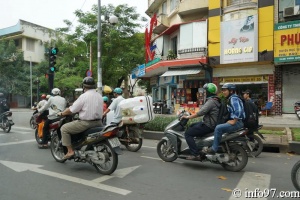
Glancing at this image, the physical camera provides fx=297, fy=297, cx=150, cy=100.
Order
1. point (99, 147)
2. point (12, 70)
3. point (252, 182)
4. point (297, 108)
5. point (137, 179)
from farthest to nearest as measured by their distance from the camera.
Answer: point (12, 70)
point (297, 108)
point (99, 147)
point (137, 179)
point (252, 182)

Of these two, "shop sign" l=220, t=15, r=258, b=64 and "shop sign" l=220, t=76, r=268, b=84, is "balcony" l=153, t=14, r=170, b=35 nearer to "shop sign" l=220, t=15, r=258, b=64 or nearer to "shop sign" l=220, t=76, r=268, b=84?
"shop sign" l=220, t=15, r=258, b=64

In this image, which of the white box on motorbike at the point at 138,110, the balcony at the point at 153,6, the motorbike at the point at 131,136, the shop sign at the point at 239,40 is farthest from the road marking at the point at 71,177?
the balcony at the point at 153,6

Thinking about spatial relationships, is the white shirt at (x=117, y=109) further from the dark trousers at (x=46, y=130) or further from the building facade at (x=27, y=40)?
the building facade at (x=27, y=40)

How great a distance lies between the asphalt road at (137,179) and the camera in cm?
411

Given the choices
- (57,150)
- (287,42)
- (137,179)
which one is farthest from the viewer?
(287,42)

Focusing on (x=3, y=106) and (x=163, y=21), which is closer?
(x=3, y=106)

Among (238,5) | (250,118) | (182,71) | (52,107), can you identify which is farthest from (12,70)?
(250,118)

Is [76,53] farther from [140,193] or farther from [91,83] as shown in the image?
[140,193]

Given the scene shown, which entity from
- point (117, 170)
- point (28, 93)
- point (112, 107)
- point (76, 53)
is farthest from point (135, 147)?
point (28, 93)

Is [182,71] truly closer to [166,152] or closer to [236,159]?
[166,152]

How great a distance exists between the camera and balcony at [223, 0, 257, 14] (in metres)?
16.8

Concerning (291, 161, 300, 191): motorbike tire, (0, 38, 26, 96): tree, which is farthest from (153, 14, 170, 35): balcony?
(291, 161, 300, 191): motorbike tire

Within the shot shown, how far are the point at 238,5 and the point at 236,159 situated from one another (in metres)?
13.8

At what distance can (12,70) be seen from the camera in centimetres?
3472
